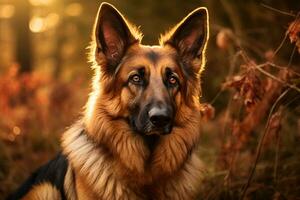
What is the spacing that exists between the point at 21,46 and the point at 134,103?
14.5 meters

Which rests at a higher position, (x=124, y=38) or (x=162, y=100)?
(x=124, y=38)

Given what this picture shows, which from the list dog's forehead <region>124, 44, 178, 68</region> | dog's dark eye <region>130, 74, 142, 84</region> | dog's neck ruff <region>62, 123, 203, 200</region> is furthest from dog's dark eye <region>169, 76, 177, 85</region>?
dog's neck ruff <region>62, 123, 203, 200</region>

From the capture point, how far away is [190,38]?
19.3 ft

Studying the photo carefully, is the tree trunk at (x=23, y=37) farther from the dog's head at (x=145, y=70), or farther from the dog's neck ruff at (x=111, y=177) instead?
the dog's neck ruff at (x=111, y=177)

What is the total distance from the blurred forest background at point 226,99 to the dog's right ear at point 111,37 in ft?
4.01

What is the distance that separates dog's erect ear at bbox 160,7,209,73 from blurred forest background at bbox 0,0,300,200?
0.44 m

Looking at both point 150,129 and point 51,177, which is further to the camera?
point 51,177

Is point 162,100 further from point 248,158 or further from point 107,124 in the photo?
point 248,158

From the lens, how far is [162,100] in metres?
5.16

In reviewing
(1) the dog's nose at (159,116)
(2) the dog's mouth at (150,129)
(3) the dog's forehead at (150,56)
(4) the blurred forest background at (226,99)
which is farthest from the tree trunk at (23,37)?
(1) the dog's nose at (159,116)

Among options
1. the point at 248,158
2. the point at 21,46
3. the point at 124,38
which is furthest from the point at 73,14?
the point at 124,38

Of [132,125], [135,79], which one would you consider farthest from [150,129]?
[135,79]

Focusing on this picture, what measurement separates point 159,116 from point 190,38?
126 cm

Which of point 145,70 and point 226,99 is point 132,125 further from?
point 226,99
